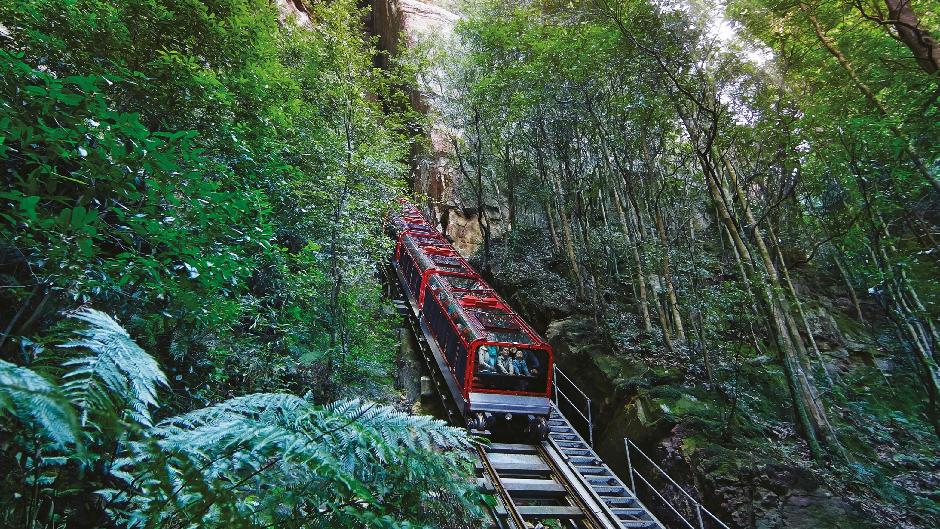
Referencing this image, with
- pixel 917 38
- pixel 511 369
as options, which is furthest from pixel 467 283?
pixel 917 38

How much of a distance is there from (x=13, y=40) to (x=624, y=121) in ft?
38.3

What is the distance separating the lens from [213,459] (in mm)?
2236

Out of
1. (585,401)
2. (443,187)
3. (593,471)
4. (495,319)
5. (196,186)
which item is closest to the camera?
(196,186)

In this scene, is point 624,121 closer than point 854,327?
Yes

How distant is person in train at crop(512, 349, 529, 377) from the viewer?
29.8 feet

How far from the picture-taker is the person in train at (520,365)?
9070 millimetres

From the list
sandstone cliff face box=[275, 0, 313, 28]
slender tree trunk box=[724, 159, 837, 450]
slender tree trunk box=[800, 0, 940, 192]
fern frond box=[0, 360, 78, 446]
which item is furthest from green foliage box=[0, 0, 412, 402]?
sandstone cliff face box=[275, 0, 313, 28]

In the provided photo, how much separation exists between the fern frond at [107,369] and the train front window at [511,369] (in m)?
7.13

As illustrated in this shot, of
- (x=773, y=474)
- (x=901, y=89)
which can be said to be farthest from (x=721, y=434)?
(x=901, y=89)

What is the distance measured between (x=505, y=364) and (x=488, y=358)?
0.40 meters

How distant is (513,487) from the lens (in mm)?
7273

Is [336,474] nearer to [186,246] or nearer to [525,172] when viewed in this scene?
[186,246]

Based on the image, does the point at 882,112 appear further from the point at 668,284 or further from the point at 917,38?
the point at 668,284

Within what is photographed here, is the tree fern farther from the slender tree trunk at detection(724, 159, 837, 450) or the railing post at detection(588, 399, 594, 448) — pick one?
the railing post at detection(588, 399, 594, 448)
